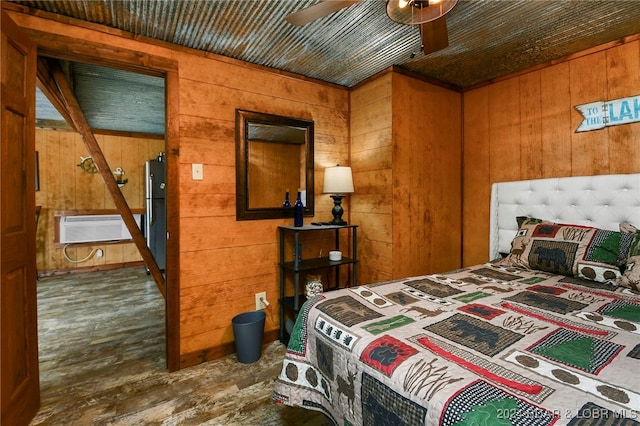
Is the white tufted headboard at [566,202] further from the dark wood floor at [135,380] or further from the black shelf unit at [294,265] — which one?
the dark wood floor at [135,380]

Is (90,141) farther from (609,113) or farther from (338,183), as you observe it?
(609,113)

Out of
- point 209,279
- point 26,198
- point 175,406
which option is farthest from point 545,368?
point 26,198

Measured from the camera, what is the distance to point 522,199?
2.63 metres

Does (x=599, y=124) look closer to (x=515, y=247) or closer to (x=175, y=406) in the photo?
(x=515, y=247)

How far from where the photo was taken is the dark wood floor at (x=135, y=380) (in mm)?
1748

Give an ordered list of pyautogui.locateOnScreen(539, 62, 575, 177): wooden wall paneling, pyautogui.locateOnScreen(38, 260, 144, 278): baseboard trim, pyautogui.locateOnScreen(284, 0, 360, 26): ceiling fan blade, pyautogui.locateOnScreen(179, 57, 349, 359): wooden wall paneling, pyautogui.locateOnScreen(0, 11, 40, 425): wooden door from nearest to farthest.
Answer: pyautogui.locateOnScreen(284, 0, 360, 26): ceiling fan blade
pyautogui.locateOnScreen(0, 11, 40, 425): wooden door
pyautogui.locateOnScreen(179, 57, 349, 359): wooden wall paneling
pyautogui.locateOnScreen(539, 62, 575, 177): wooden wall paneling
pyautogui.locateOnScreen(38, 260, 144, 278): baseboard trim

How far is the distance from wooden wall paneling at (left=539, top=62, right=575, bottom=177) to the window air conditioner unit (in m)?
5.65

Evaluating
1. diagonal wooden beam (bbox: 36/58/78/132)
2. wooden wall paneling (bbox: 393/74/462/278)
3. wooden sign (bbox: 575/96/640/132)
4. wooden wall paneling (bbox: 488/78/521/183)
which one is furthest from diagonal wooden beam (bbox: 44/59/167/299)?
wooden sign (bbox: 575/96/640/132)

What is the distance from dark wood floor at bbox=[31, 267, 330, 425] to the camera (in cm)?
175

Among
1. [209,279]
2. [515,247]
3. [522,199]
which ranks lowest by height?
[209,279]

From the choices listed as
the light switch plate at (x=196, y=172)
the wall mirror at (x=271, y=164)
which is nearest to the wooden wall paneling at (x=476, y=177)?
the wall mirror at (x=271, y=164)

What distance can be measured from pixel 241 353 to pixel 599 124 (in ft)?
10.8

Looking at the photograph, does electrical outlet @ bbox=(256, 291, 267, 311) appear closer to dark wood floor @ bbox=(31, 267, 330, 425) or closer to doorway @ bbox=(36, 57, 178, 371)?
dark wood floor @ bbox=(31, 267, 330, 425)

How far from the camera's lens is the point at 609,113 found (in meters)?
2.20
